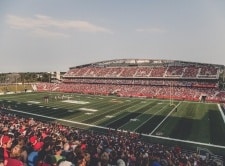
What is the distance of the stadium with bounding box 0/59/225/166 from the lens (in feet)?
87.4

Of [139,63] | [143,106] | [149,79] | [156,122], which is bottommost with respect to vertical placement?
[156,122]

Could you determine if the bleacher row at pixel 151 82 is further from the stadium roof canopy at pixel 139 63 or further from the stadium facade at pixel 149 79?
the stadium roof canopy at pixel 139 63

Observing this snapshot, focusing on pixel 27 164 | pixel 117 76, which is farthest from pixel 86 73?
pixel 27 164

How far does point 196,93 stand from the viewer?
6906cm

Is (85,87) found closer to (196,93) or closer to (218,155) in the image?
(196,93)

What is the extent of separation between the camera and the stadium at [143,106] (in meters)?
26.6

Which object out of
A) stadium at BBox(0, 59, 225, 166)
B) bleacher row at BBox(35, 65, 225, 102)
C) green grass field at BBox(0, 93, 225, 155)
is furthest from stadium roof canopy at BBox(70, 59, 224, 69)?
green grass field at BBox(0, 93, 225, 155)

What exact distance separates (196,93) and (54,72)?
13635cm

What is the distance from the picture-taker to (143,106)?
54281 millimetres

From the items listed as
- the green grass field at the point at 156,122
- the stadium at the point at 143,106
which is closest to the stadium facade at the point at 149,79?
the stadium at the point at 143,106

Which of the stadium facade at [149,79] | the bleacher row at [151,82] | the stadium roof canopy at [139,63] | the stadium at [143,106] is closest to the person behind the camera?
the stadium at [143,106]

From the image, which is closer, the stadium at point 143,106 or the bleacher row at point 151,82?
the stadium at point 143,106

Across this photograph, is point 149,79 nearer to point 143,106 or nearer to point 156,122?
point 143,106

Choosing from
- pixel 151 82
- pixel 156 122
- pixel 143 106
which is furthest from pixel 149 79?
pixel 156 122
